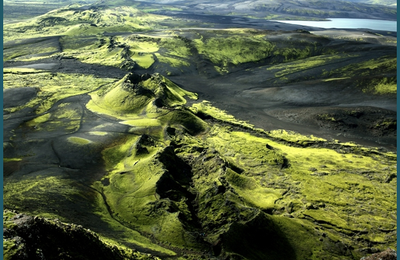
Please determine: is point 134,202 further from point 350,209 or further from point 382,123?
point 382,123

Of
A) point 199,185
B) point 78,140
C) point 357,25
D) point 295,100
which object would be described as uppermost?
point 357,25

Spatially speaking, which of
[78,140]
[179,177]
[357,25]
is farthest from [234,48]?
[357,25]

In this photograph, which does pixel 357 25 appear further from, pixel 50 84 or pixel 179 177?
pixel 179 177

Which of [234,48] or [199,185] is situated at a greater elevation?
[234,48]

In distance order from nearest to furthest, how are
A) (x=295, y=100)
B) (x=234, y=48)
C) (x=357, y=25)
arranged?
(x=295, y=100)
(x=234, y=48)
(x=357, y=25)

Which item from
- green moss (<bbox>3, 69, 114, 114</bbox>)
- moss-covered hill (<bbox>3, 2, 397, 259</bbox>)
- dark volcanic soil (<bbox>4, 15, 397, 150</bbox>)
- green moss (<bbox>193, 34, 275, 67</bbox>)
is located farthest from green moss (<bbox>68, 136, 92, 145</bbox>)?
green moss (<bbox>193, 34, 275, 67</bbox>)

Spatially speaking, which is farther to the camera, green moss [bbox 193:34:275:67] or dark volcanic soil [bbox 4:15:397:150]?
green moss [bbox 193:34:275:67]

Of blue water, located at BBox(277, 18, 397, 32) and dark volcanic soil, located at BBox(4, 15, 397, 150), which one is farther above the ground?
blue water, located at BBox(277, 18, 397, 32)

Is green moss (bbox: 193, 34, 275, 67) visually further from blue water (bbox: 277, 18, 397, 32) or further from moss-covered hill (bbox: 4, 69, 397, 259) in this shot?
blue water (bbox: 277, 18, 397, 32)

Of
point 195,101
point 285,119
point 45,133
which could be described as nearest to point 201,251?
point 45,133

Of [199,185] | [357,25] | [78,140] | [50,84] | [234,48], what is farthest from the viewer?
[357,25]
